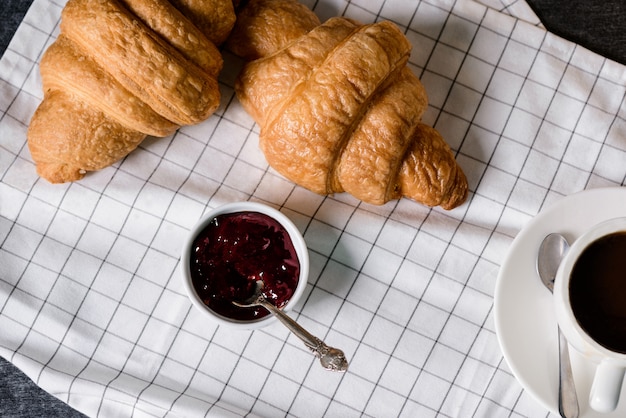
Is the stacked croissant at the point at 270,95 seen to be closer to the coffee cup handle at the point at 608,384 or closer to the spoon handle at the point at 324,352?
the spoon handle at the point at 324,352

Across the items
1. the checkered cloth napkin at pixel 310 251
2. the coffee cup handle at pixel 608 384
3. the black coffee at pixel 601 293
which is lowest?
the checkered cloth napkin at pixel 310 251

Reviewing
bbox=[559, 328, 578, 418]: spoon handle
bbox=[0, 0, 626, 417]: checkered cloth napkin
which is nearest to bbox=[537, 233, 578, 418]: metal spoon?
bbox=[559, 328, 578, 418]: spoon handle

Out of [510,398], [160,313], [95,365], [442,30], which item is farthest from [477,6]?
[95,365]

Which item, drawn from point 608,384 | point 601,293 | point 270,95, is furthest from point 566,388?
point 270,95

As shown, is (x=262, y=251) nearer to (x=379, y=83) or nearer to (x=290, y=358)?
(x=290, y=358)

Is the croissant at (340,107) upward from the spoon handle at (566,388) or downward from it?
upward

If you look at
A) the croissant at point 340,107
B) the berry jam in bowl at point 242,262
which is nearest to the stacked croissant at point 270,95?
the croissant at point 340,107

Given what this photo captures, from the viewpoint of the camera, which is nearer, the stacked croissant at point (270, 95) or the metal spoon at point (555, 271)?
the stacked croissant at point (270, 95)

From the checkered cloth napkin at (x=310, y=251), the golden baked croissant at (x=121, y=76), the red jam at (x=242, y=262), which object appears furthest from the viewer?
the checkered cloth napkin at (x=310, y=251)
